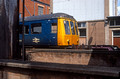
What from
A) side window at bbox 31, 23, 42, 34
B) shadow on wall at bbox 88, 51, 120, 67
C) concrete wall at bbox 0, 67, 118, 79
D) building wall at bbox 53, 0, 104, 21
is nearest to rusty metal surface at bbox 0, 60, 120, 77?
concrete wall at bbox 0, 67, 118, 79

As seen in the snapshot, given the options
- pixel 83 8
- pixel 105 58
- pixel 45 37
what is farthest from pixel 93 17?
→ pixel 105 58

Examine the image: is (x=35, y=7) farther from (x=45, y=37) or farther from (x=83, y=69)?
(x=83, y=69)

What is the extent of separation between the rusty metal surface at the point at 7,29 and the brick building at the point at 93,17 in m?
18.6

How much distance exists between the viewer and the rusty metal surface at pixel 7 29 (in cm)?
606

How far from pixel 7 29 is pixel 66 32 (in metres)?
7.13

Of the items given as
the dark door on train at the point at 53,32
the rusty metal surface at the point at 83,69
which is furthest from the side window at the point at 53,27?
the rusty metal surface at the point at 83,69

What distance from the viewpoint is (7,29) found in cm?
609

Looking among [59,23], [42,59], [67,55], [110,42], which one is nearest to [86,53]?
[67,55]

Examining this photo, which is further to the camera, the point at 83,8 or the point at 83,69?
the point at 83,8

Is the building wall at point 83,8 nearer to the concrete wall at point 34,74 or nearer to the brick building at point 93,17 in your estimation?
the brick building at point 93,17

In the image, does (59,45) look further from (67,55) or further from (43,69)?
(43,69)

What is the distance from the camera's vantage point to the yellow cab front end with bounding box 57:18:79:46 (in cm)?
1233

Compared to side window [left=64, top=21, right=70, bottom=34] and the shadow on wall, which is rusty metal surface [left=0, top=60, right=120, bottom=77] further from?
side window [left=64, top=21, right=70, bottom=34]

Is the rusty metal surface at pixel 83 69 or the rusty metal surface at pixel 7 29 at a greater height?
the rusty metal surface at pixel 7 29
